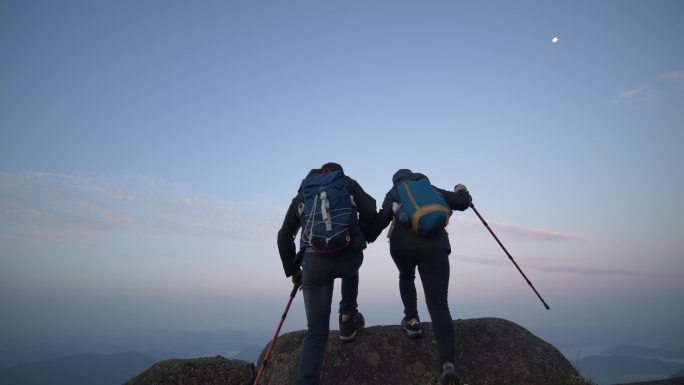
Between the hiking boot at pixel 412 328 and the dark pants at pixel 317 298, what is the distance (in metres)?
2.29

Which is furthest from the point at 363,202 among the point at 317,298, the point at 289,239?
the point at 317,298

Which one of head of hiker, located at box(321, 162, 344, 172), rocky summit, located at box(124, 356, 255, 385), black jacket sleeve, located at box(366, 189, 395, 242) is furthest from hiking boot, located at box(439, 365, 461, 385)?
rocky summit, located at box(124, 356, 255, 385)

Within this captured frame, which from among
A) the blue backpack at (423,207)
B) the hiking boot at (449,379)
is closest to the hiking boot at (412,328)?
the hiking boot at (449,379)

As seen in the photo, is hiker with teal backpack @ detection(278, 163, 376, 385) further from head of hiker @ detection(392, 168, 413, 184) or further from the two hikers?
head of hiker @ detection(392, 168, 413, 184)

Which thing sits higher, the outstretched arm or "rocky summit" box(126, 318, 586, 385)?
the outstretched arm

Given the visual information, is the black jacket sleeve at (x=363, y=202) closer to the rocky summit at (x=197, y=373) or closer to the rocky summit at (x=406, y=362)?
the rocky summit at (x=406, y=362)

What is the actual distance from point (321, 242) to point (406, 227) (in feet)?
5.02

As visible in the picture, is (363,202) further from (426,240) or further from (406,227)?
(426,240)

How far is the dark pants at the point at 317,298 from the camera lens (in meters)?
4.96

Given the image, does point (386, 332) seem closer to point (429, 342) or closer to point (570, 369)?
point (429, 342)

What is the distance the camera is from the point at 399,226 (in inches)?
236

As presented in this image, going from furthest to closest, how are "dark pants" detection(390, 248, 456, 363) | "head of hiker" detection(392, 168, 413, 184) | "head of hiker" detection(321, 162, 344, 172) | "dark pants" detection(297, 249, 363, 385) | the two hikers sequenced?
"head of hiker" detection(392, 168, 413, 184), "head of hiker" detection(321, 162, 344, 172), "dark pants" detection(390, 248, 456, 363), the two hikers, "dark pants" detection(297, 249, 363, 385)

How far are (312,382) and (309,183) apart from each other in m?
2.69

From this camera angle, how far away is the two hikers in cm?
508
